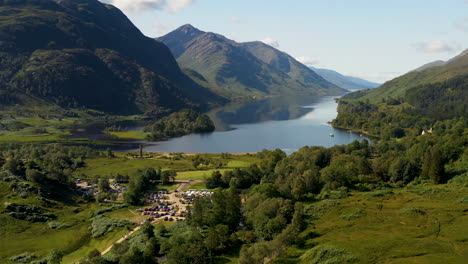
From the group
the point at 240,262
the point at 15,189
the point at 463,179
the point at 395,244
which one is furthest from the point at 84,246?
the point at 463,179

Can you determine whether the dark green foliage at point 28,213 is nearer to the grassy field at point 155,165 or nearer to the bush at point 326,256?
the grassy field at point 155,165

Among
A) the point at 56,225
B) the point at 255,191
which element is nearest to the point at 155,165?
the point at 56,225

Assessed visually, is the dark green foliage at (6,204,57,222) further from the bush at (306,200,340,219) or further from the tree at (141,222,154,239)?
the bush at (306,200,340,219)

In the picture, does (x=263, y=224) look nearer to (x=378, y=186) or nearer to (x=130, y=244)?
(x=130, y=244)

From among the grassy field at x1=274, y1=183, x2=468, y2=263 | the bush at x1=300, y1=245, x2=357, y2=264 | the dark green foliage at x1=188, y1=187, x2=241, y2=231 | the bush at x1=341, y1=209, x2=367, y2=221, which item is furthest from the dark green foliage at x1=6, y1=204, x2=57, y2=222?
the bush at x1=341, y1=209, x2=367, y2=221

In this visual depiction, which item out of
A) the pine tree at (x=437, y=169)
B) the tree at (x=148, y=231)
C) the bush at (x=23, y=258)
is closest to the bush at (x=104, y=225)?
the bush at (x=23, y=258)

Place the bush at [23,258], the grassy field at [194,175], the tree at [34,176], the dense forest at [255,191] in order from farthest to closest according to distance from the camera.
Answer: the grassy field at [194,175] → the tree at [34,176] → the bush at [23,258] → the dense forest at [255,191]

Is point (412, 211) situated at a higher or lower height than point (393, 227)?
higher

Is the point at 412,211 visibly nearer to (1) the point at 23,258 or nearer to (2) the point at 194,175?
(1) the point at 23,258
